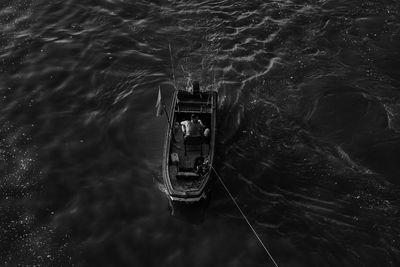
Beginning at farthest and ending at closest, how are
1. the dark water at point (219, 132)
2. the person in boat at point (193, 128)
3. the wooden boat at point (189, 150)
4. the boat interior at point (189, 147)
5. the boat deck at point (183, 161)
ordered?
the person in boat at point (193, 128), the boat interior at point (189, 147), the boat deck at point (183, 161), the wooden boat at point (189, 150), the dark water at point (219, 132)

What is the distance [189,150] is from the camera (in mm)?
20938

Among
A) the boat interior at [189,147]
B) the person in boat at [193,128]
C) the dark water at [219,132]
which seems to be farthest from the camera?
Answer: the person in boat at [193,128]

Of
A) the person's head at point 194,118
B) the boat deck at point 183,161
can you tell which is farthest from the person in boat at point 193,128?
the boat deck at point 183,161

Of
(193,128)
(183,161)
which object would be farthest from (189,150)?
(193,128)

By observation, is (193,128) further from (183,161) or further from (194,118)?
(183,161)

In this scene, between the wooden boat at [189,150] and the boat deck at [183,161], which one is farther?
the boat deck at [183,161]

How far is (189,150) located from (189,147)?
163mm

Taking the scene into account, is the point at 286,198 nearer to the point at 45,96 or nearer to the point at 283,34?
the point at 283,34

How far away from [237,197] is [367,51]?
14385mm

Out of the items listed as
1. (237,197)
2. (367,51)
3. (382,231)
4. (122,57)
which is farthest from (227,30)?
(382,231)

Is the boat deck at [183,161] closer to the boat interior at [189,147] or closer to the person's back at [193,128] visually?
the boat interior at [189,147]

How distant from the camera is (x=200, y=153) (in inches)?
819

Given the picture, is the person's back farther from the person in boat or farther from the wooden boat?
the wooden boat

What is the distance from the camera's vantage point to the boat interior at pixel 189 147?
1942cm
